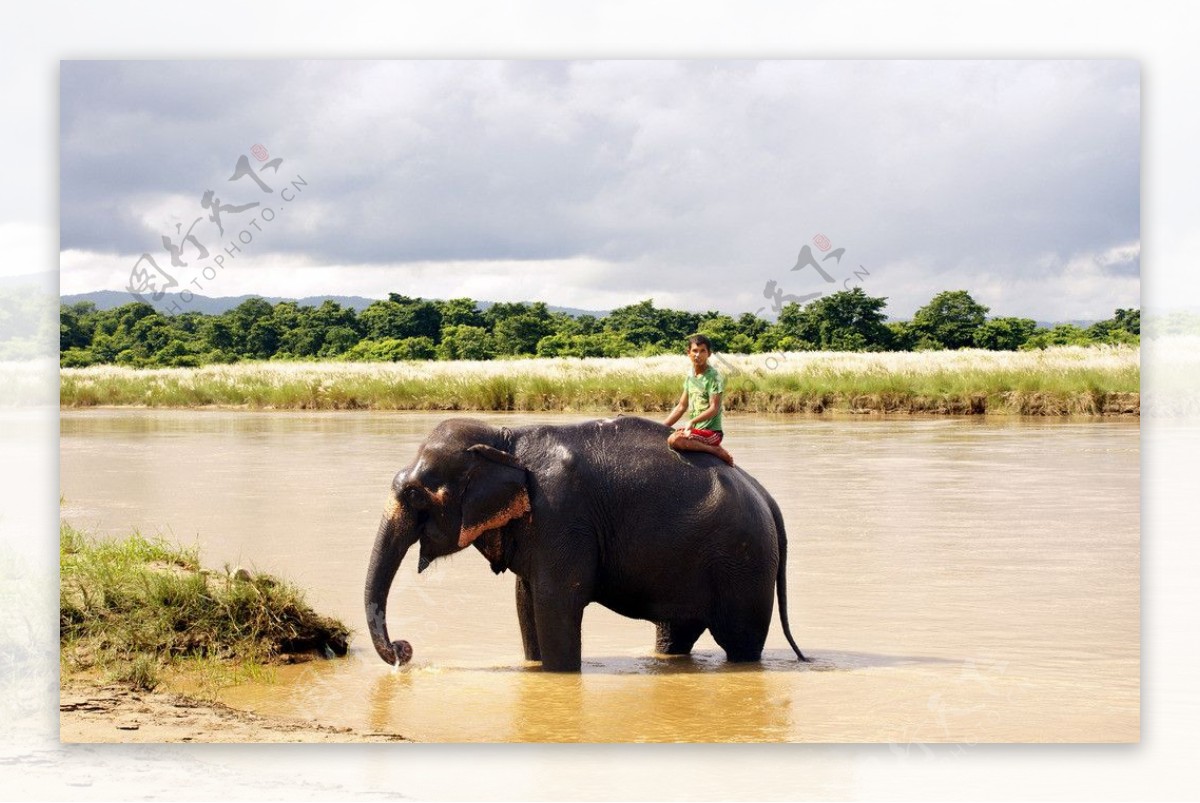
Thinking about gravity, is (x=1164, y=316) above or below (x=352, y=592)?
above

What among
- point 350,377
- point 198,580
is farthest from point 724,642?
point 350,377

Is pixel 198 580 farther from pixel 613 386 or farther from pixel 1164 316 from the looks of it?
pixel 613 386

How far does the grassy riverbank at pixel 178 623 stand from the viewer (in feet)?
19.6

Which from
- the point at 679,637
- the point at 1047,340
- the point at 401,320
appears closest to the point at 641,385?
the point at 1047,340

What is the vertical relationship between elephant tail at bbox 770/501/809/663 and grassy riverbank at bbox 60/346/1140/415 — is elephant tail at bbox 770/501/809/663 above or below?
below

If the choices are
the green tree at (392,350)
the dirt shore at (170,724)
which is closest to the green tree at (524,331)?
the green tree at (392,350)

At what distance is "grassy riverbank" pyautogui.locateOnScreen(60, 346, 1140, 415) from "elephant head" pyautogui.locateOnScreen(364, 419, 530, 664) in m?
10.4

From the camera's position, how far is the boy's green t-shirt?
18.6ft

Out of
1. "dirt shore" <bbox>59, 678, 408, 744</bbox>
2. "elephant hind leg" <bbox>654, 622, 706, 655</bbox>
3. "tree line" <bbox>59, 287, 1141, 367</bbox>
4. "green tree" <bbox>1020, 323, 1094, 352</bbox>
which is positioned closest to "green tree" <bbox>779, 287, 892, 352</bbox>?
"tree line" <bbox>59, 287, 1141, 367</bbox>

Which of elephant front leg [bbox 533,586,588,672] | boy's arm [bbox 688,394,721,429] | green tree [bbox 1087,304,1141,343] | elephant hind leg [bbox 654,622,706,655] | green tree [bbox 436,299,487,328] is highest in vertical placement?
green tree [bbox 436,299,487,328]

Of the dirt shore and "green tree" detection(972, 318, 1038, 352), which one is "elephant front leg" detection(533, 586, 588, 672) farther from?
"green tree" detection(972, 318, 1038, 352)

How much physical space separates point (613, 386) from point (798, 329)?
10.5ft

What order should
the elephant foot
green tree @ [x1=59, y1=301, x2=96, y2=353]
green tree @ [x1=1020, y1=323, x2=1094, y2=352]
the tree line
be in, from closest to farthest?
the elephant foot, green tree @ [x1=59, y1=301, x2=96, y2=353], green tree @ [x1=1020, y1=323, x2=1094, y2=352], the tree line

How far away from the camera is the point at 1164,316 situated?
647 centimetres
